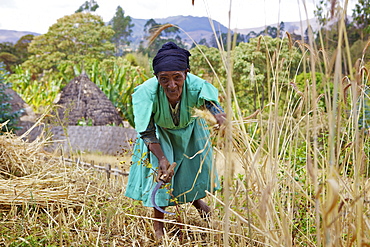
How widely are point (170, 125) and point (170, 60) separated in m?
0.48

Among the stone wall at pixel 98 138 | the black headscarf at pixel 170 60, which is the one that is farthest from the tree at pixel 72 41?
the black headscarf at pixel 170 60

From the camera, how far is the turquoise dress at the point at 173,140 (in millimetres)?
2223

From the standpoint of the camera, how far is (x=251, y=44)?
26.9 feet

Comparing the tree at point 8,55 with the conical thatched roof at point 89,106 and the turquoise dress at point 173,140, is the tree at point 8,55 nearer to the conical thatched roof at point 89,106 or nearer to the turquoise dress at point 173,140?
the conical thatched roof at point 89,106

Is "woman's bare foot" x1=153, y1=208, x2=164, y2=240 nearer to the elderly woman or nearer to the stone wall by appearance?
the elderly woman

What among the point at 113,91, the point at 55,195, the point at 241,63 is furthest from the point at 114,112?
the point at 55,195

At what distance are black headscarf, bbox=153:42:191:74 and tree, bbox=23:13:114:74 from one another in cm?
1907

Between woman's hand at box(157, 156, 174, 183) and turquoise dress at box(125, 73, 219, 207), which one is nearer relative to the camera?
woman's hand at box(157, 156, 174, 183)

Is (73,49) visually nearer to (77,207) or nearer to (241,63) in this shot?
(241,63)

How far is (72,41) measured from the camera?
22766mm

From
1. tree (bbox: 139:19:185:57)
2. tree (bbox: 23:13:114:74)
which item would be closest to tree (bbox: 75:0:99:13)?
tree (bbox: 139:19:185:57)

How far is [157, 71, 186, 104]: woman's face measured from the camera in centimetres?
206

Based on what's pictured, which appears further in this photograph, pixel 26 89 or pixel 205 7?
pixel 26 89

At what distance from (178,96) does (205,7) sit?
0.83 meters
